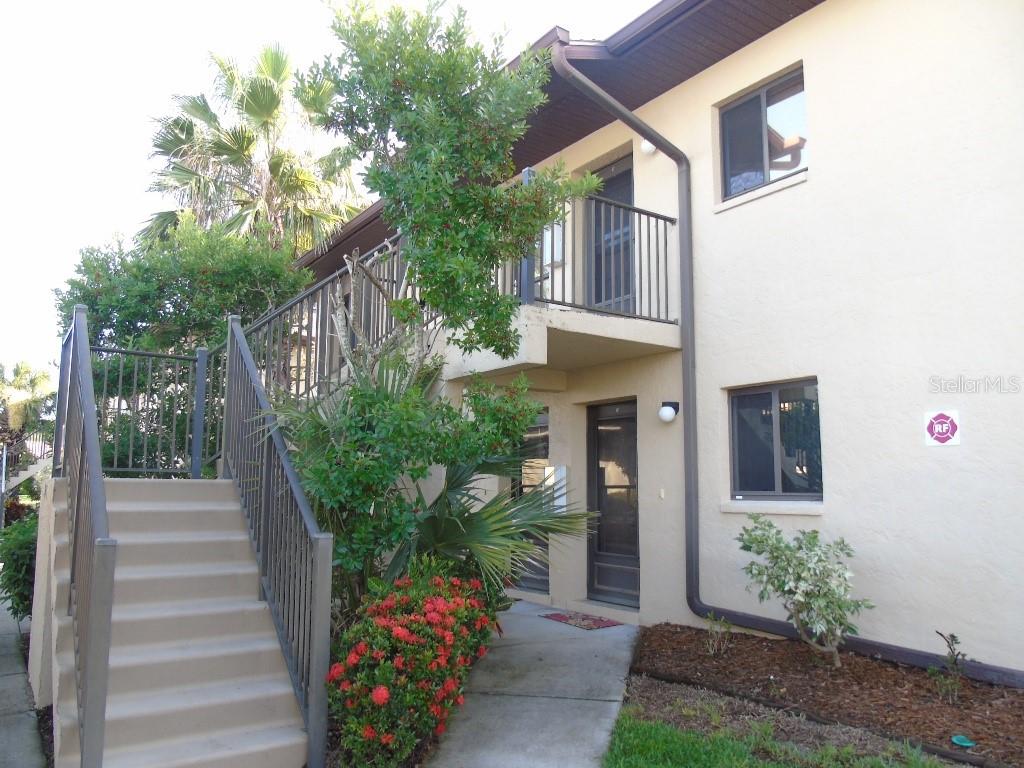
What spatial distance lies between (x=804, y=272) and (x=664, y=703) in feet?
12.0

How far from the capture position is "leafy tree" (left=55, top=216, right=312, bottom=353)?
9984 millimetres

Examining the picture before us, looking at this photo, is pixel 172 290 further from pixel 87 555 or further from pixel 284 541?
pixel 87 555

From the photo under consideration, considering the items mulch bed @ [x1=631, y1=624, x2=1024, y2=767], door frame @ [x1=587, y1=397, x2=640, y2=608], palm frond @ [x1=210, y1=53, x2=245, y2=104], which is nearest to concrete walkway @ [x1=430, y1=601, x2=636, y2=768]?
mulch bed @ [x1=631, y1=624, x2=1024, y2=767]

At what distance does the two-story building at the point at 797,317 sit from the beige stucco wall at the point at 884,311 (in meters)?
0.02

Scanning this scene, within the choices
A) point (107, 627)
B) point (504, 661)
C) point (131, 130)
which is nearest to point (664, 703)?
point (504, 661)

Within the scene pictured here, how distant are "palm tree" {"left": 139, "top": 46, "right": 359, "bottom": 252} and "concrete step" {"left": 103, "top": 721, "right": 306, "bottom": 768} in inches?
423

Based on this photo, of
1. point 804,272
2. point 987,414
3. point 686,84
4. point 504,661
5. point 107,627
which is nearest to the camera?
point 107,627

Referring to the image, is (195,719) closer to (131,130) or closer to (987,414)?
(987,414)

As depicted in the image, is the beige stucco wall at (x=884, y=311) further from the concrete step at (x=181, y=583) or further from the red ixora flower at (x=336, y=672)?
the concrete step at (x=181, y=583)

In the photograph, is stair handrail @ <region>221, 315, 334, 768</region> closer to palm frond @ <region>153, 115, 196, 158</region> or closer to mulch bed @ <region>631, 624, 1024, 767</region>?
mulch bed @ <region>631, 624, 1024, 767</region>

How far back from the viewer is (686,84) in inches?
310

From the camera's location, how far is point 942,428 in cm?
536

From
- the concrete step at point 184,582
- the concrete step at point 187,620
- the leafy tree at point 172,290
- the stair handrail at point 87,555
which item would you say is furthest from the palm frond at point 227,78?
the concrete step at point 187,620

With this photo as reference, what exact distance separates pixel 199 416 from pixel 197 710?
11.1ft
